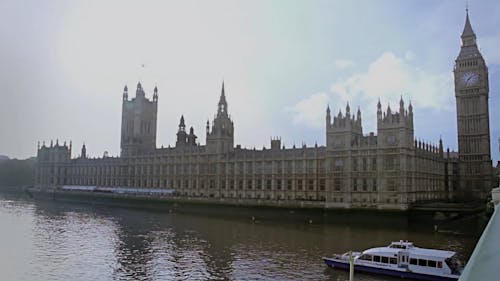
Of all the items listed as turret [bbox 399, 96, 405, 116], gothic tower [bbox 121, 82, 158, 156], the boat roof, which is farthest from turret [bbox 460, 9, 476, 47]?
gothic tower [bbox 121, 82, 158, 156]

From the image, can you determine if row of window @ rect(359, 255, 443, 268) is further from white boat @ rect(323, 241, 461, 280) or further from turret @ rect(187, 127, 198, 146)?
turret @ rect(187, 127, 198, 146)

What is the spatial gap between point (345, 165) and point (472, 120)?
33915 millimetres

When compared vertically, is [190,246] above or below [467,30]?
below

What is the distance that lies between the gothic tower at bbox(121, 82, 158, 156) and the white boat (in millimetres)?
104280

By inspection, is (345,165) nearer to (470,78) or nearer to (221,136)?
(221,136)

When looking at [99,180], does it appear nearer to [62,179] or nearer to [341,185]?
[62,179]

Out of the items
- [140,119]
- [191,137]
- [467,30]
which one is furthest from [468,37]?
[140,119]

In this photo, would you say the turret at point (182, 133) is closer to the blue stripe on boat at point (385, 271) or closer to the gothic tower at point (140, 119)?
the gothic tower at point (140, 119)

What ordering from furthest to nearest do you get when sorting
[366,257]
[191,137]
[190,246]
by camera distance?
[191,137]
[190,246]
[366,257]

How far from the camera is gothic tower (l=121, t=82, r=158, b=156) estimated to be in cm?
13600

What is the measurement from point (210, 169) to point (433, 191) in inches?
1824

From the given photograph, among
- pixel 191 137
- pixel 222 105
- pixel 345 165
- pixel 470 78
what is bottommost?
pixel 345 165

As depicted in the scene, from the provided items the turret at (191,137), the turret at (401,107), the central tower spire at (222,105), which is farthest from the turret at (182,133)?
the turret at (401,107)

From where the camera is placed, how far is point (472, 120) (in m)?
90.1
